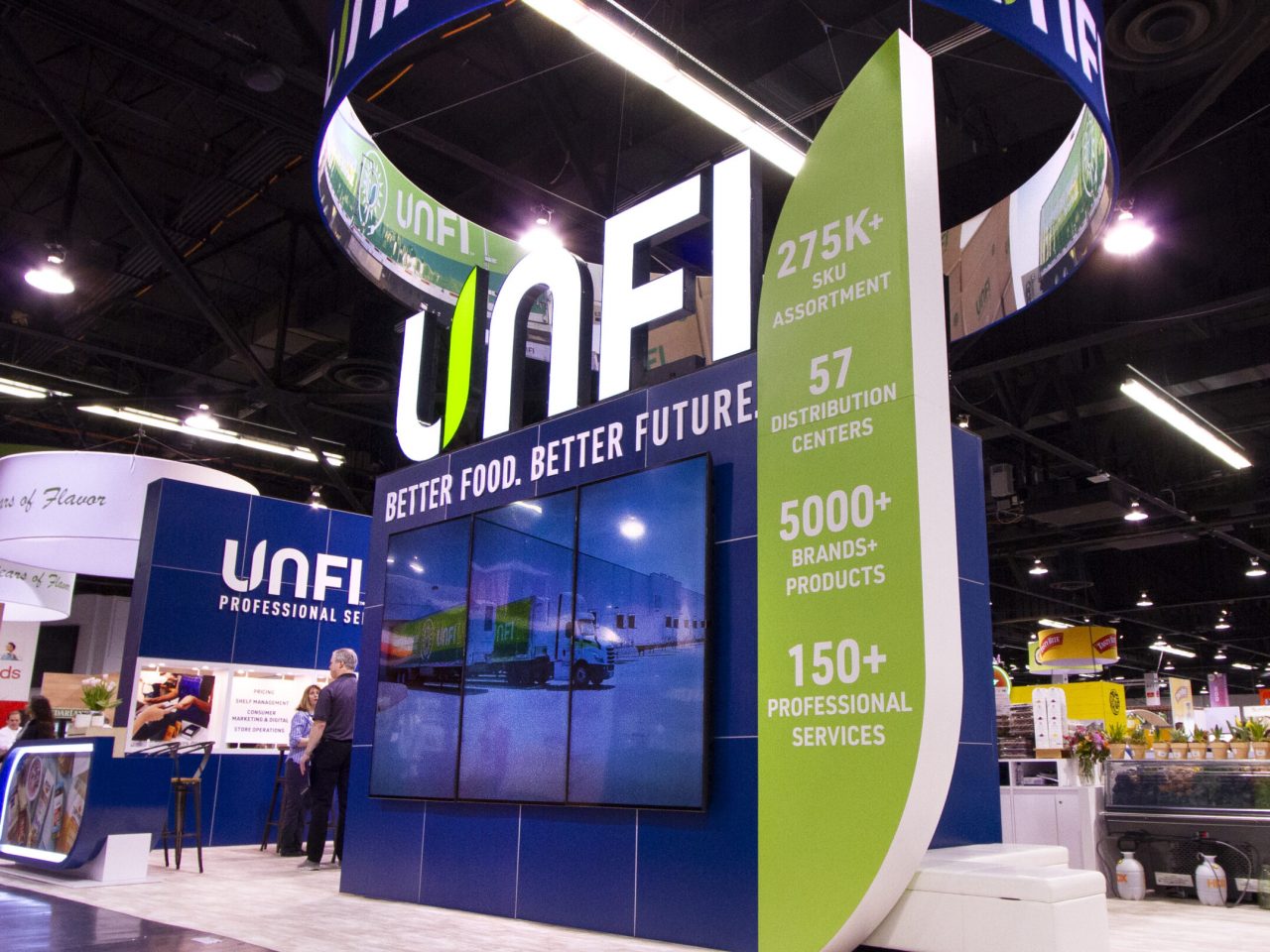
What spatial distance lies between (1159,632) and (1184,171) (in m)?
24.1

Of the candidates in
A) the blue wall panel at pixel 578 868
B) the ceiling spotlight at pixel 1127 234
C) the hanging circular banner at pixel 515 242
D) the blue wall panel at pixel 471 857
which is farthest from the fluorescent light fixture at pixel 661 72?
the blue wall panel at pixel 471 857

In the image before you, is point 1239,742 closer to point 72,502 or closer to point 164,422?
point 72,502

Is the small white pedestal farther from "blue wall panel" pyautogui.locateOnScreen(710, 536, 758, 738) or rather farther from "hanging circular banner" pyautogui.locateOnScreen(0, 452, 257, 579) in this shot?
"blue wall panel" pyautogui.locateOnScreen(710, 536, 758, 738)

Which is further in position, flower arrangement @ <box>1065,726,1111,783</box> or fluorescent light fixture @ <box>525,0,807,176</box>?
flower arrangement @ <box>1065,726,1111,783</box>

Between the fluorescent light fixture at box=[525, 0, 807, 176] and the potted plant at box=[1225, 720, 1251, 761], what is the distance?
5770mm

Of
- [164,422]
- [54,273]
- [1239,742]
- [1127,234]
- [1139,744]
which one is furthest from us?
[164,422]

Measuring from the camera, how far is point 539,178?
9133 millimetres

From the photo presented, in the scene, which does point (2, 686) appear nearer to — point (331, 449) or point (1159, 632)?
point (331, 449)

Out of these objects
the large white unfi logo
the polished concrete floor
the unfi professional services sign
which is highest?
the large white unfi logo

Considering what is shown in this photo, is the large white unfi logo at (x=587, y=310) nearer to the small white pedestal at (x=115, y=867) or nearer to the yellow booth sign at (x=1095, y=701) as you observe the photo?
the small white pedestal at (x=115, y=867)

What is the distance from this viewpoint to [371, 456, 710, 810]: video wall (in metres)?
5.07

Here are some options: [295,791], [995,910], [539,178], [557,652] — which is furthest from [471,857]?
[539,178]

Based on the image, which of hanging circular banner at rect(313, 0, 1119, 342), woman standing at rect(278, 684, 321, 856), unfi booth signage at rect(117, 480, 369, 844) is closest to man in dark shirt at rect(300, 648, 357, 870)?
woman standing at rect(278, 684, 321, 856)

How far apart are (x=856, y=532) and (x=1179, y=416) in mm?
7995
